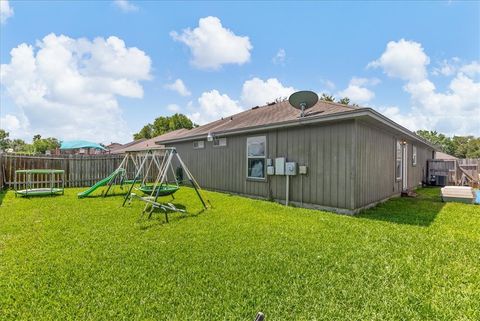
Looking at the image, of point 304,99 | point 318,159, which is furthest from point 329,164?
point 304,99

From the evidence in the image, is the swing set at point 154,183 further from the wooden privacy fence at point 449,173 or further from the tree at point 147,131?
the tree at point 147,131

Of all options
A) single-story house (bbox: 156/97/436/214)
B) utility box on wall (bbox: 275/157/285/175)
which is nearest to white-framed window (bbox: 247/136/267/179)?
single-story house (bbox: 156/97/436/214)

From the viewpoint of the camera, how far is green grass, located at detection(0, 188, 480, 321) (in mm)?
2242

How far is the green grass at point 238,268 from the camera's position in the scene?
7.36 feet

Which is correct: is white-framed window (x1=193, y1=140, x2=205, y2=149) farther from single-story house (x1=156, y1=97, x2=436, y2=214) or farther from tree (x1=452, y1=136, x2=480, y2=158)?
tree (x1=452, y1=136, x2=480, y2=158)

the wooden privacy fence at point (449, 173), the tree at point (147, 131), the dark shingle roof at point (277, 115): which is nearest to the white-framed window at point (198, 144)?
the dark shingle roof at point (277, 115)

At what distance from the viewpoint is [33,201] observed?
7.33 meters

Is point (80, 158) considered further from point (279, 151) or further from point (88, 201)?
point (279, 151)

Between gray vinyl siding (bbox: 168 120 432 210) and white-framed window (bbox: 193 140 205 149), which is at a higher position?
white-framed window (bbox: 193 140 205 149)

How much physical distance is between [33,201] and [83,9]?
21.1 feet

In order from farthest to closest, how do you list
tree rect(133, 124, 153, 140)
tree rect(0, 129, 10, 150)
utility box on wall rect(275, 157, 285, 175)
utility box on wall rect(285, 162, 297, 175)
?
tree rect(0, 129, 10, 150)
tree rect(133, 124, 153, 140)
utility box on wall rect(275, 157, 285, 175)
utility box on wall rect(285, 162, 297, 175)

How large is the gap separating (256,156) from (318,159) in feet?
7.72

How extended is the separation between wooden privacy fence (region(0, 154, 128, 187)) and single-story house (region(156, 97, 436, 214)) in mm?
6070

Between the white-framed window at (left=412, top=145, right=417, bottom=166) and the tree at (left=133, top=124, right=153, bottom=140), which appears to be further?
the tree at (left=133, top=124, right=153, bottom=140)
